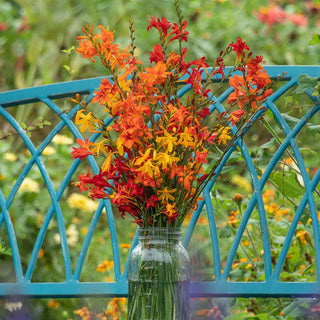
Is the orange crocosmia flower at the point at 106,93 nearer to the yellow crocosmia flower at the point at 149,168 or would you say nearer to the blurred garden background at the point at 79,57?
the yellow crocosmia flower at the point at 149,168

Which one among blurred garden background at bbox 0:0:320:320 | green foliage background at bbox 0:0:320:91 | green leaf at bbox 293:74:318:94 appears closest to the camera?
green leaf at bbox 293:74:318:94

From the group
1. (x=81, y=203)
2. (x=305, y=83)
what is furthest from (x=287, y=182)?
(x=81, y=203)

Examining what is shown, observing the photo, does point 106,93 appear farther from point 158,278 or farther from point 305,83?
point 305,83

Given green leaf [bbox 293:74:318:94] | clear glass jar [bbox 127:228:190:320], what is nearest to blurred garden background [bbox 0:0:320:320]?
green leaf [bbox 293:74:318:94]

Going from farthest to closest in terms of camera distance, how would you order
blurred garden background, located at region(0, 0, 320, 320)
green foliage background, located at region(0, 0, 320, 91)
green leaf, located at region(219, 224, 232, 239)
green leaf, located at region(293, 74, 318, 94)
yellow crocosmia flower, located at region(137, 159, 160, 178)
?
green foliage background, located at region(0, 0, 320, 91)
blurred garden background, located at region(0, 0, 320, 320)
green leaf, located at region(219, 224, 232, 239)
green leaf, located at region(293, 74, 318, 94)
yellow crocosmia flower, located at region(137, 159, 160, 178)

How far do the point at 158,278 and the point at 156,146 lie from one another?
0.23m

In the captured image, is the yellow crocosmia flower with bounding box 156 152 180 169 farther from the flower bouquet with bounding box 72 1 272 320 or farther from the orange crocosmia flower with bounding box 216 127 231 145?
the orange crocosmia flower with bounding box 216 127 231 145

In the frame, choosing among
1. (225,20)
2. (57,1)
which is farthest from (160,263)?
(57,1)

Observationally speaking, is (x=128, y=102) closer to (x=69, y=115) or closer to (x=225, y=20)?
(x=69, y=115)

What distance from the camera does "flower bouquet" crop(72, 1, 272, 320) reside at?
102 cm

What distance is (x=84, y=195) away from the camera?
2645 millimetres

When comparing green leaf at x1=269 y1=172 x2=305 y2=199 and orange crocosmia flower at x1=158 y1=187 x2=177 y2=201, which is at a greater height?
green leaf at x1=269 y1=172 x2=305 y2=199

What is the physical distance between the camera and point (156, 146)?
103 centimetres

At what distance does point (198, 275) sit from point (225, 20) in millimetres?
1739
